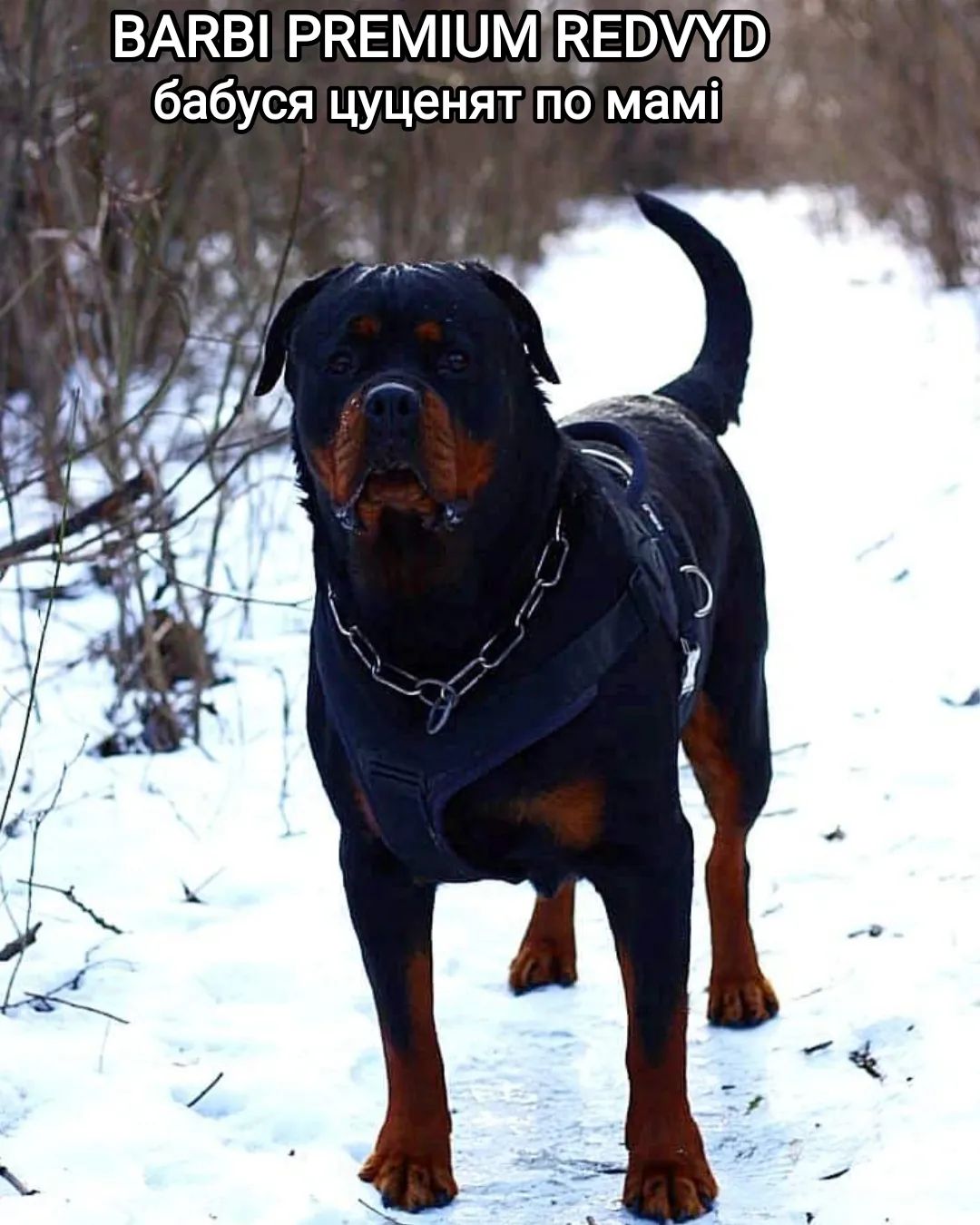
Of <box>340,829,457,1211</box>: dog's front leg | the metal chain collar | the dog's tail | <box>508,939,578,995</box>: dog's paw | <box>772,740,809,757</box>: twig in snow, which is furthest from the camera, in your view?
<box>772,740,809,757</box>: twig in snow

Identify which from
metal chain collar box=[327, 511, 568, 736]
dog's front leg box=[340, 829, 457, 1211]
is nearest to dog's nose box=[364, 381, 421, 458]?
metal chain collar box=[327, 511, 568, 736]

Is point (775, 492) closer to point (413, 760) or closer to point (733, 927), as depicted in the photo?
point (733, 927)

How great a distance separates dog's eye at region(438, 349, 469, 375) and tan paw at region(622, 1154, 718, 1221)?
3.67 ft

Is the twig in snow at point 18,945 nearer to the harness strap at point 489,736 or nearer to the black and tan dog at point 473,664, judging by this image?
the black and tan dog at point 473,664

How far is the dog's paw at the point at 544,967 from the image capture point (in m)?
3.32

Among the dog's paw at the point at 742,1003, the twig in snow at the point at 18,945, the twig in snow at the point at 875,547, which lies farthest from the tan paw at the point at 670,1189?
the twig in snow at the point at 875,547

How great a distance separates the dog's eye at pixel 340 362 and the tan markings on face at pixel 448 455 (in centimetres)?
15

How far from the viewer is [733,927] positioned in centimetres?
315

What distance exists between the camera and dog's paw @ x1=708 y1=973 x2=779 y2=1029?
312cm

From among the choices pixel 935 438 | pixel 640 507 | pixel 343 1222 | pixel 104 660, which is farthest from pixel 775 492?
pixel 343 1222

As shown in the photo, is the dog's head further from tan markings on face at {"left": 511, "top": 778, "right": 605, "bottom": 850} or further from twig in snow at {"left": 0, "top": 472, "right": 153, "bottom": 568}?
twig in snow at {"left": 0, "top": 472, "right": 153, "bottom": 568}

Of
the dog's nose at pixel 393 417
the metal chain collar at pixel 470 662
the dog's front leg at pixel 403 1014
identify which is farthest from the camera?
the dog's front leg at pixel 403 1014

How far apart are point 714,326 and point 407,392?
1.48m

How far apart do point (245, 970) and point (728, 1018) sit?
2.97ft
